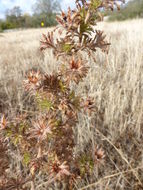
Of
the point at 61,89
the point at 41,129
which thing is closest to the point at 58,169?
the point at 41,129

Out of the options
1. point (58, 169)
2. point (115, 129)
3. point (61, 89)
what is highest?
point (61, 89)

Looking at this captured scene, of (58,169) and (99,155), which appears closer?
(58,169)

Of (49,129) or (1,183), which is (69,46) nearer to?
(49,129)

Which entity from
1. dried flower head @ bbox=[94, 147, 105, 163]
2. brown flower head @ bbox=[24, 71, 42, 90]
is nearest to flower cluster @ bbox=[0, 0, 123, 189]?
brown flower head @ bbox=[24, 71, 42, 90]

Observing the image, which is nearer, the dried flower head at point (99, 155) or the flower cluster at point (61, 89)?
the flower cluster at point (61, 89)

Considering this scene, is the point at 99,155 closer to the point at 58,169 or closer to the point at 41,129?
the point at 58,169

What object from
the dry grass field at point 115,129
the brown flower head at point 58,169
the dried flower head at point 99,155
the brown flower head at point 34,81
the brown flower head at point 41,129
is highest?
the brown flower head at point 34,81

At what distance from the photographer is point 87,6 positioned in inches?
27.0

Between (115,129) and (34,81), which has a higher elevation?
(34,81)

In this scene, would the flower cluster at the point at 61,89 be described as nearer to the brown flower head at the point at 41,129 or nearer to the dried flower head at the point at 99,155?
the brown flower head at the point at 41,129

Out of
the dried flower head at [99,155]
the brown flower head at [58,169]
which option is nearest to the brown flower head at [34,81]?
the brown flower head at [58,169]

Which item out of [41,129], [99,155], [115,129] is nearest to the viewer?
[41,129]

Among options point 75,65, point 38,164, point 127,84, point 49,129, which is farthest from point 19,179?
point 127,84

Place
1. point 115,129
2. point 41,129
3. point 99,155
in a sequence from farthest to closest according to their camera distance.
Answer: point 115,129 → point 99,155 → point 41,129
